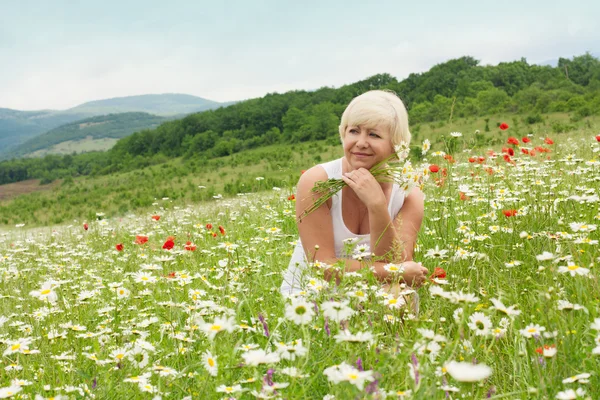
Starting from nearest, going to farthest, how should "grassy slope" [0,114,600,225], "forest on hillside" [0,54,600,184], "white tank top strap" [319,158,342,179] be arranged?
"white tank top strap" [319,158,342,179] → "grassy slope" [0,114,600,225] → "forest on hillside" [0,54,600,184]

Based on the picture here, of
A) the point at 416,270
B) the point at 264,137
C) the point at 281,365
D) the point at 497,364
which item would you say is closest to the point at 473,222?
the point at 416,270

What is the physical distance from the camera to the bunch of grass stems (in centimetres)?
324

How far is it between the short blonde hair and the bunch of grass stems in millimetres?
140

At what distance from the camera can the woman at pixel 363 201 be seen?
3180 mm

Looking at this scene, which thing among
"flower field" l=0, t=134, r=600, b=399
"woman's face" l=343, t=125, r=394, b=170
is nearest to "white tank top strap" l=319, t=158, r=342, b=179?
"woman's face" l=343, t=125, r=394, b=170

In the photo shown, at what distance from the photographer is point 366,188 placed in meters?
3.16

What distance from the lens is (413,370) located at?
1501 millimetres

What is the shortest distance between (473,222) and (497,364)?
71.0 inches

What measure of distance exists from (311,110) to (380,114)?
5625 centimetres

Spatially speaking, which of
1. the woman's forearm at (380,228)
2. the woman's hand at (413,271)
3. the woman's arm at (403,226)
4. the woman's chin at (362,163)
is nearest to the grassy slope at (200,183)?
the woman's arm at (403,226)

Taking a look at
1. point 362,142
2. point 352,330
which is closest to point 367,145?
point 362,142

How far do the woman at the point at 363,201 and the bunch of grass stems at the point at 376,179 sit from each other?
6 centimetres

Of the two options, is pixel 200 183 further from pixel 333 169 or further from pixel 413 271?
pixel 413 271

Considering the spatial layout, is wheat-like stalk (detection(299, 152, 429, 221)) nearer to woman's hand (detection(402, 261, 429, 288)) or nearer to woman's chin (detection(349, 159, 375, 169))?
woman's chin (detection(349, 159, 375, 169))
